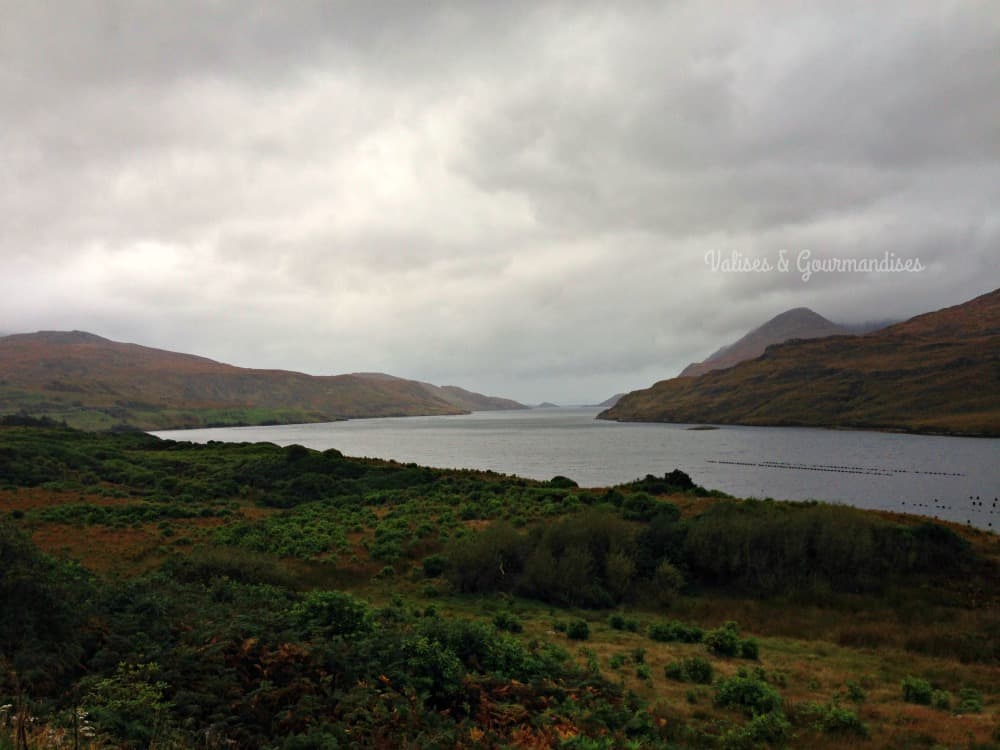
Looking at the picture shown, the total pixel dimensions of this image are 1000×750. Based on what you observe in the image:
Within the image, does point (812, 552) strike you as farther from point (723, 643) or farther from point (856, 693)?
point (856, 693)

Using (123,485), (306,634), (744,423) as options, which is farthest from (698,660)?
(744,423)

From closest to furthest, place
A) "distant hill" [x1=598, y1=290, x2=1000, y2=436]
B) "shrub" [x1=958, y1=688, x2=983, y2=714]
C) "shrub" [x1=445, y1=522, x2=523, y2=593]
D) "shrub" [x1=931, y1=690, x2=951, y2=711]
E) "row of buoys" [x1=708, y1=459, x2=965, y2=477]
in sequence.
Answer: "shrub" [x1=958, y1=688, x2=983, y2=714], "shrub" [x1=931, y1=690, x2=951, y2=711], "shrub" [x1=445, y1=522, x2=523, y2=593], "row of buoys" [x1=708, y1=459, x2=965, y2=477], "distant hill" [x1=598, y1=290, x2=1000, y2=436]

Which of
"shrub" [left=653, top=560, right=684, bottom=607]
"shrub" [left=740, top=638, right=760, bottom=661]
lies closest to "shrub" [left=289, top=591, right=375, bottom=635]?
"shrub" [left=740, top=638, right=760, bottom=661]

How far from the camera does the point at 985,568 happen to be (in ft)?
82.3

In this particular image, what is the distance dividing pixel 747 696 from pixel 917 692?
14.8 ft

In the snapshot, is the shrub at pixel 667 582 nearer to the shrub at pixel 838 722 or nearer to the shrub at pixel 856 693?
the shrub at pixel 856 693

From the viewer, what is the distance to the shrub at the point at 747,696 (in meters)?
12.3

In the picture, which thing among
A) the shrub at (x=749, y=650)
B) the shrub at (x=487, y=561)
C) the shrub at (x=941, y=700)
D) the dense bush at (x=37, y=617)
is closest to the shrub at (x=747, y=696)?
the shrub at (x=941, y=700)

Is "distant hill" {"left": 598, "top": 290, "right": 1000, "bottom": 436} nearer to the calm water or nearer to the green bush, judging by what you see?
the calm water

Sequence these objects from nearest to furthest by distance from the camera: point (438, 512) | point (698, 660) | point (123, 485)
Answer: point (698, 660) < point (438, 512) < point (123, 485)

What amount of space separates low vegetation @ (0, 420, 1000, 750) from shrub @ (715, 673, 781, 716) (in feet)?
0.25

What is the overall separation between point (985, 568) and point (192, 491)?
52437 millimetres

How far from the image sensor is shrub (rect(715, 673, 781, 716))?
1234 centimetres

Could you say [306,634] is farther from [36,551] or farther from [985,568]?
[985,568]
